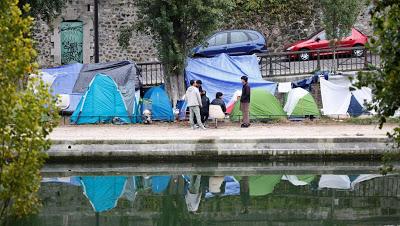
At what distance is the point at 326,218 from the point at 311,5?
18859 mm

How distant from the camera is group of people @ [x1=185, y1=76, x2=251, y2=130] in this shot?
21.6 m

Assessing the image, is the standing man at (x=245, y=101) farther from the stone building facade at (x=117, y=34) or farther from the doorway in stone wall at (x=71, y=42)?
the doorway in stone wall at (x=71, y=42)

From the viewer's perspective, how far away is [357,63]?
27.0m

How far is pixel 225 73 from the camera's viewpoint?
992 inches

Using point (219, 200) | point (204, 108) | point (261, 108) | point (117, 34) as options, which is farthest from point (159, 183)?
point (117, 34)

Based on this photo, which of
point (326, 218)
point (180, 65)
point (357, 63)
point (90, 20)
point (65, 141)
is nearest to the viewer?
point (326, 218)

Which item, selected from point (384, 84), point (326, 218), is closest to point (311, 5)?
point (326, 218)

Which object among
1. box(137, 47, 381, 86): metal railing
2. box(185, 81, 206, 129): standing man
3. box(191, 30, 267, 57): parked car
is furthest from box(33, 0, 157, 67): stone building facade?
box(185, 81, 206, 129): standing man

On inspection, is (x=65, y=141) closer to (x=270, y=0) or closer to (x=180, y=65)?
(x=180, y=65)

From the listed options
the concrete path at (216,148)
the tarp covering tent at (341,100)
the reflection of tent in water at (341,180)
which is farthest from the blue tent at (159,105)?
the reflection of tent in water at (341,180)

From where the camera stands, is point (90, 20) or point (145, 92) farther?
point (90, 20)

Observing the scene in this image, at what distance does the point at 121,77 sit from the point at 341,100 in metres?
6.90

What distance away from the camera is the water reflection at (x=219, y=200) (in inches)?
608

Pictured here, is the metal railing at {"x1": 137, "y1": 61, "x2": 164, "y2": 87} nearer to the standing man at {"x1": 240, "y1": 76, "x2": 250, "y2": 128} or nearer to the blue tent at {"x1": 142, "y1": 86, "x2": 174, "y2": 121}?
the blue tent at {"x1": 142, "y1": 86, "x2": 174, "y2": 121}
